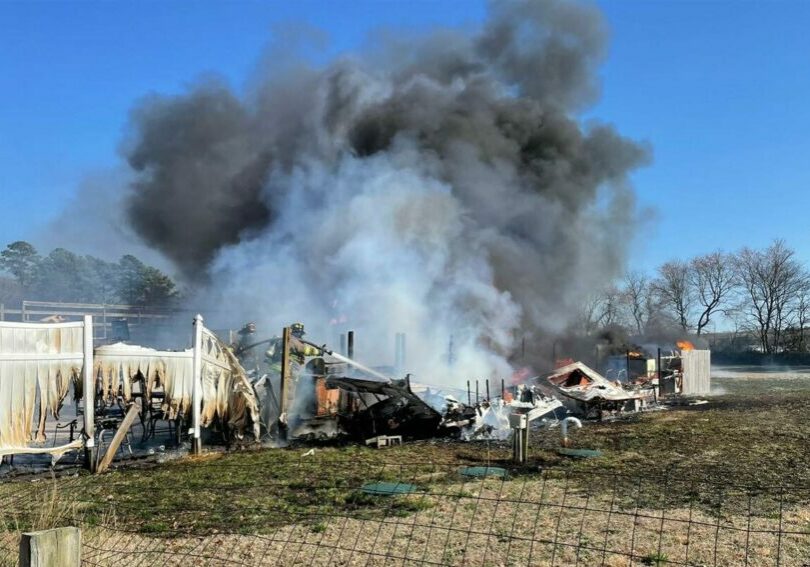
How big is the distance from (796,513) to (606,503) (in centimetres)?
204

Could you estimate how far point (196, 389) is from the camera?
11000 mm

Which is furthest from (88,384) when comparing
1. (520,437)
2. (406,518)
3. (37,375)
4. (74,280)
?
(74,280)

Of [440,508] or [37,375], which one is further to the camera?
[37,375]

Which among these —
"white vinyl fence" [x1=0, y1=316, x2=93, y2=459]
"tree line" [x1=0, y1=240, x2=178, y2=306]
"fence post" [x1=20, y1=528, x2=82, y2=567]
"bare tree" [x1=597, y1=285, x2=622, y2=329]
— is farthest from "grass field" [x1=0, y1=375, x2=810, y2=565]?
"bare tree" [x1=597, y1=285, x2=622, y2=329]

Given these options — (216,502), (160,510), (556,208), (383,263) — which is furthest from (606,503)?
(556,208)

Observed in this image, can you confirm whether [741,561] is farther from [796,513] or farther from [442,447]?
[442,447]

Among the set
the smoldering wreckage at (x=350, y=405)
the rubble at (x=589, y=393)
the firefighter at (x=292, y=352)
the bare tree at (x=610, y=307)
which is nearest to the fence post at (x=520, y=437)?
the smoldering wreckage at (x=350, y=405)

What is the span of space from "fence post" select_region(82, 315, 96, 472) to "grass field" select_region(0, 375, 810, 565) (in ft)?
1.43

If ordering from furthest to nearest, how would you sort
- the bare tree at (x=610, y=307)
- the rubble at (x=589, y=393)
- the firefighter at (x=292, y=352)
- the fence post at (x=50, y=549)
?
1. the bare tree at (x=610, y=307)
2. the rubble at (x=589, y=393)
3. the firefighter at (x=292, y=352)
4. the fence post at (x=50, y=549)

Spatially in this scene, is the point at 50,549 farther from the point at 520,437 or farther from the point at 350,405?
the point at 350,405

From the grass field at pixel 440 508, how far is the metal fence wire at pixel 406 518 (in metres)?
0.03

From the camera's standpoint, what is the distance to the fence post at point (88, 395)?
953cm

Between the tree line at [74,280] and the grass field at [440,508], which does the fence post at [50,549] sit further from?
the tree line at [74,280]

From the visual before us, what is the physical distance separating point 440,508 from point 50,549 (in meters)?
5.24
